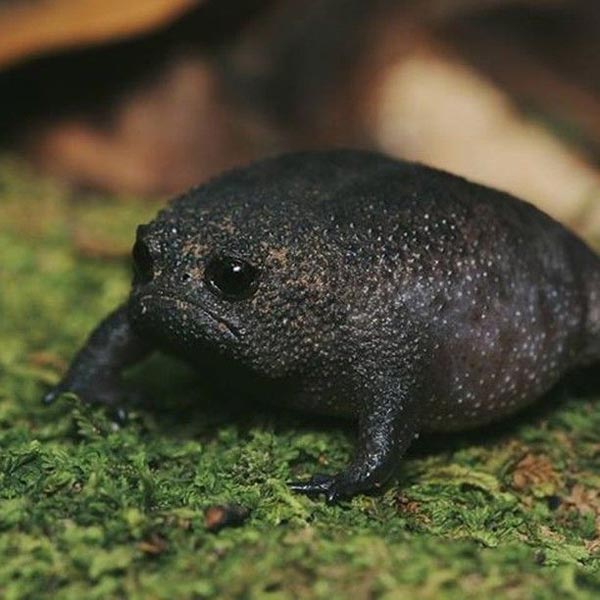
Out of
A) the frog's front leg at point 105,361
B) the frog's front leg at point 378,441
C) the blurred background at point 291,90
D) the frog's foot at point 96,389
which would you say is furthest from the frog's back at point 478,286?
the blurred background at point 291,90

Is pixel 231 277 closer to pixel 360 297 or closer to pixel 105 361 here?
pixel 360 297

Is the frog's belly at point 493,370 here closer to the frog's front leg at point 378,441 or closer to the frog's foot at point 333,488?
the frog's front leg at point 378,441

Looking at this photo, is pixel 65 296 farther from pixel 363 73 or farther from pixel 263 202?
pixel 363 73

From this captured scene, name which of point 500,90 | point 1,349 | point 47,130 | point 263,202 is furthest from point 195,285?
point 500,90

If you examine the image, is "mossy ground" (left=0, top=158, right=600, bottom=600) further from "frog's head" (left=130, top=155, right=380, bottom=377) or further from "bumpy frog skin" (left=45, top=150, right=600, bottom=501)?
"frog's head" (left=130, top=155, right=380, bottom=377)

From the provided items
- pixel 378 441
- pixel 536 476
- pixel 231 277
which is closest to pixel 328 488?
pixel 378 441

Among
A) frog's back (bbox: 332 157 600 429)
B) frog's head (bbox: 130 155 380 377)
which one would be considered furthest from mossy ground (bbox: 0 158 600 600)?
frog's head (bbox: 130 155 380 377)
